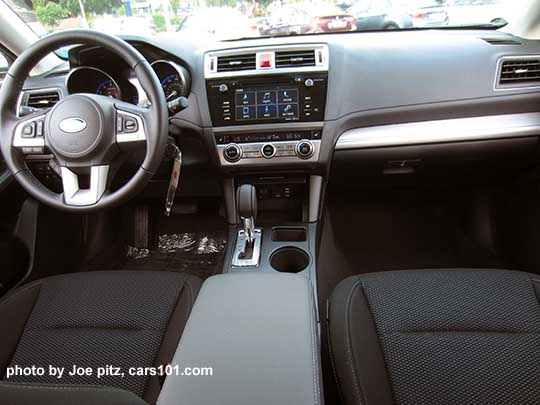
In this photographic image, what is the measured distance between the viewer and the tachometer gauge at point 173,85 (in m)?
1.34

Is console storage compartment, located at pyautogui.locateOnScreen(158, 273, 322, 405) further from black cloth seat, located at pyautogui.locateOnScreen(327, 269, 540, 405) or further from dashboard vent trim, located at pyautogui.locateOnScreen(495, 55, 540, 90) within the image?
dashboard vent trim, located at pyautogui.locateOnScreen(495, 55, 540, 90)

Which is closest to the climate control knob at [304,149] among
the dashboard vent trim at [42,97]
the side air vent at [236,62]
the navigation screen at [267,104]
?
the navigation screen at [267,104]

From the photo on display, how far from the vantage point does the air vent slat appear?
4.46 ft

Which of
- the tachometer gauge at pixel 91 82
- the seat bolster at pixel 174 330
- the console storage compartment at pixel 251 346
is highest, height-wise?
the tachometer gauge at pixel 91 82

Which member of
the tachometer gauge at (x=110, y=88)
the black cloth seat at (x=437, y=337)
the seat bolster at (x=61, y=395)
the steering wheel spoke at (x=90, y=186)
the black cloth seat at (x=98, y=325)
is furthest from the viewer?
the tachometer gauge at (x=110, y=88)

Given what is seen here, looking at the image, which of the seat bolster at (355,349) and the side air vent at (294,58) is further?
the side air vent at (294,58)

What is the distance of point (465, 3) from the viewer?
1.56m

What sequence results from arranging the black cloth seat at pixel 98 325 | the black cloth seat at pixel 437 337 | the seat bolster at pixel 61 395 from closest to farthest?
the seat bolster at pixel 61 395, the black cloth seat at pixel 437 337, the black cloth seat at pixel 98 325

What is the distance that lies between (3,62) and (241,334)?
169 centimetres

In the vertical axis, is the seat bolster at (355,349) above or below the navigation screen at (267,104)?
below

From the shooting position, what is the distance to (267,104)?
4.41 feet

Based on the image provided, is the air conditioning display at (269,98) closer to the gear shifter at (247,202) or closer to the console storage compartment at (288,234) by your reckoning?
the gear shifter at (247,202)

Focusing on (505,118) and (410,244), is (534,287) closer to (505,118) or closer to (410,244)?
(505,118)

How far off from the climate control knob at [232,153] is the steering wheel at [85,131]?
1.37 ft
